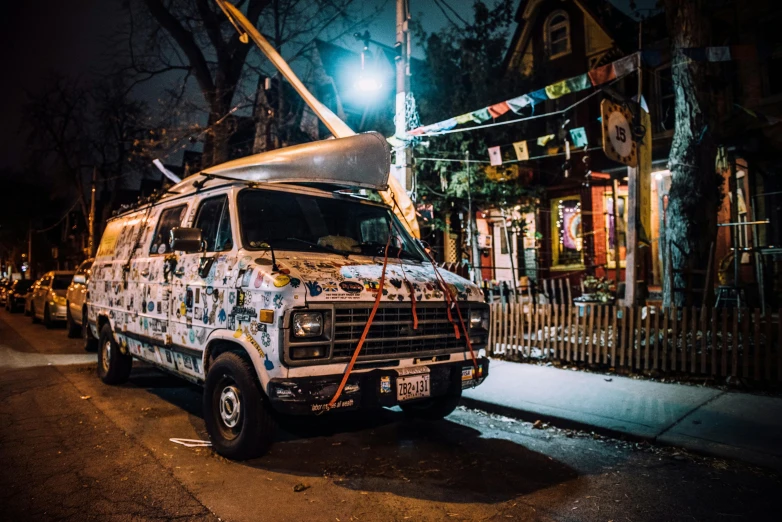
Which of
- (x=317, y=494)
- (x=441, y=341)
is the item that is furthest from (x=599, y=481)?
(x=317, y=494)

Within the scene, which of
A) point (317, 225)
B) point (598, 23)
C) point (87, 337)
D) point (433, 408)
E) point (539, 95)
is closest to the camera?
point (317, 225)

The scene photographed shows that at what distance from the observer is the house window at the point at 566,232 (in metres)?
15.9

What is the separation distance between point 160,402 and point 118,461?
2.06 m

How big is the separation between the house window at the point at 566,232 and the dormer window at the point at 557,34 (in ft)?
16.4

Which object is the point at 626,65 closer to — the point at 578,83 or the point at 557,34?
Answer: the point at 578,83

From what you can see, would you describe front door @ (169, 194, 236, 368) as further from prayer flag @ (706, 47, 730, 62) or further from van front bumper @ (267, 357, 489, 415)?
prayer flag @ (706, 47, 730, 62)

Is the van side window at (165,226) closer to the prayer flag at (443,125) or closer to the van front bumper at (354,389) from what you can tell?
the van front bumper at (354,389)

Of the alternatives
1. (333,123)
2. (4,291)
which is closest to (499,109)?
(333,123)

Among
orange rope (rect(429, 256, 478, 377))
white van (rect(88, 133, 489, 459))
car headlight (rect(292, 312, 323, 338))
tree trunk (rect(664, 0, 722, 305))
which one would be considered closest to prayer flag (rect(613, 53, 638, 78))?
tree trunk (rect(664, 0, 722, 305))

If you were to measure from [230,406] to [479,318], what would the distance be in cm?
239

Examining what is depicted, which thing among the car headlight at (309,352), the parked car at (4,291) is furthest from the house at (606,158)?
the parked car at (4,291)

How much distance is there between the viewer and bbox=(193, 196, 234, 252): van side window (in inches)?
183

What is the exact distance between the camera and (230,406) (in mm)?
4230

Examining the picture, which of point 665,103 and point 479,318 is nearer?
point 479,318
